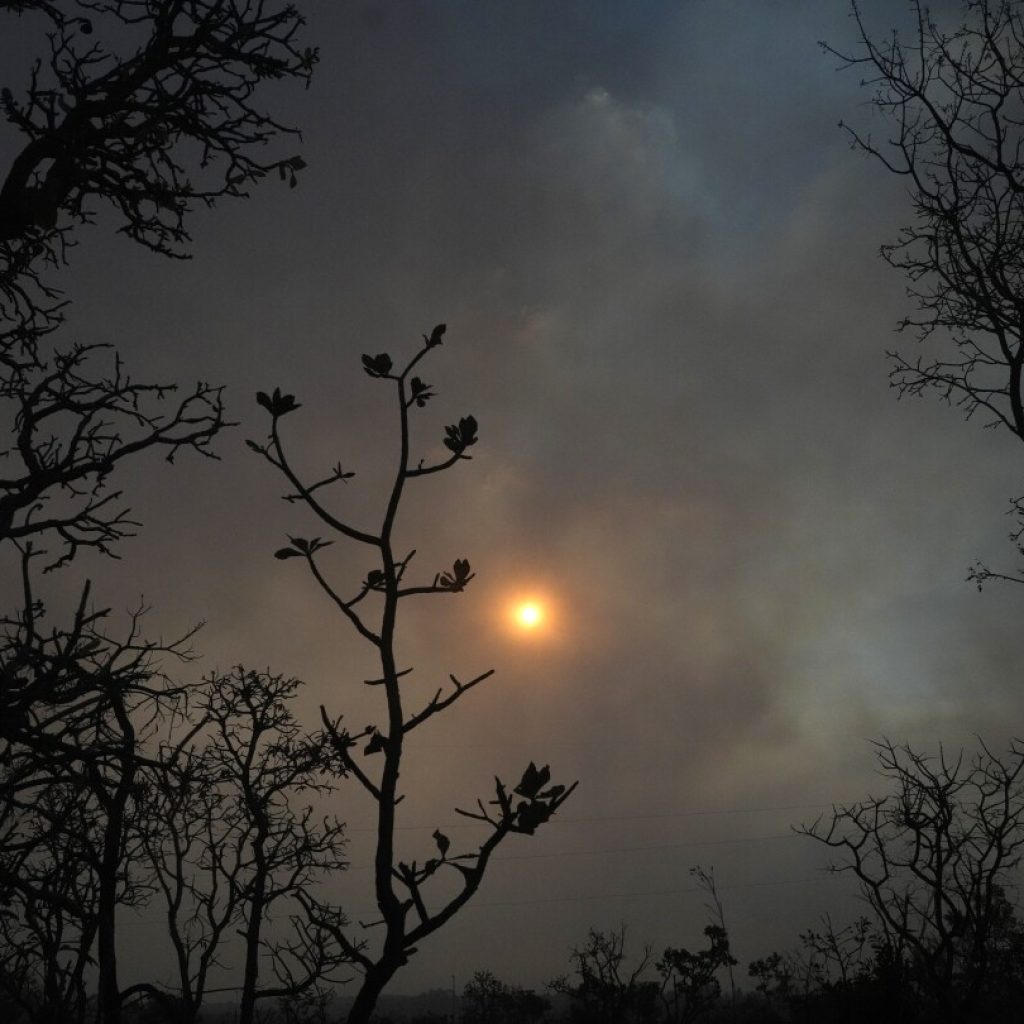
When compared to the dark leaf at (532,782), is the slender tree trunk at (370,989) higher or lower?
lower

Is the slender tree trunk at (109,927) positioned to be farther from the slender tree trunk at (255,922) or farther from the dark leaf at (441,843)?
the slender tree trunk at (255,922)

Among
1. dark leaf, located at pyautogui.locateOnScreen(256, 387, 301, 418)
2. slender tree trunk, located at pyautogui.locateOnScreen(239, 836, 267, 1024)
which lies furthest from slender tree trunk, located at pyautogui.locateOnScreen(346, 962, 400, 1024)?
slender tree trunk, located at pyautogui.locateOnScreen(239, 836, 267, 1024)

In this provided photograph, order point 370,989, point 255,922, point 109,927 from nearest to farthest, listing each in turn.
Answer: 1. point 370,989
2. point 109,927
3. point 255,922

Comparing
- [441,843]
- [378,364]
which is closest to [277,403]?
[378,364]

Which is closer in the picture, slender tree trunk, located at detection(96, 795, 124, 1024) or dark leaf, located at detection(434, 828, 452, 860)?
dark leaf, located at detection(434, 828, 452, 860)

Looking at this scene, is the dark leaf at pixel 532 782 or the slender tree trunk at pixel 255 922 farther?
the slender tree trunk at pixel 255 922

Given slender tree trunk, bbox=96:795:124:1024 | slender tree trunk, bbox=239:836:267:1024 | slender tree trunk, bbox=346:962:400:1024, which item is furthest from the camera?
slender tree trunk, bbox=239:836:267:1024

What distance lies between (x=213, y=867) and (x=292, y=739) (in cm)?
269

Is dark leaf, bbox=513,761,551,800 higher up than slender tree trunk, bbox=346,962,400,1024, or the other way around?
dark leaf, bbox=513,761,551,800

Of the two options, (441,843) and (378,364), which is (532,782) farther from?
(378,364)

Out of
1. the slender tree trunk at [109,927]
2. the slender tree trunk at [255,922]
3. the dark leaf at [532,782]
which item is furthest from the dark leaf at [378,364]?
the slender tree trunk at [255,922]

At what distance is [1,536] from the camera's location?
4586 millimetres

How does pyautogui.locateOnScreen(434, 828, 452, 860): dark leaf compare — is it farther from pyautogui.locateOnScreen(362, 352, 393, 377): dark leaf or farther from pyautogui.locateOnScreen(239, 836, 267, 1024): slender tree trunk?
pyautogui.locateOnScreen(239, 836, 267, 1024): slender tree trunk

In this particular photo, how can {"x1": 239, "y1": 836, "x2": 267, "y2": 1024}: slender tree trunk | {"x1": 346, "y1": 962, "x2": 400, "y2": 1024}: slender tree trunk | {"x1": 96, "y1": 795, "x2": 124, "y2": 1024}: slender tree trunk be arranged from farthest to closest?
1. {"x1": 239, "y1": 836, "x2": 267, "y2": 1024}: slender tree trunk
2. {"x1": 96, "y1": 795, "x2": 124, "y2": 1024}: slender tree trunk
3. {"x1": 346, "y1": 962, "x2": 400, "y2": 1024}: slender tree trunk
